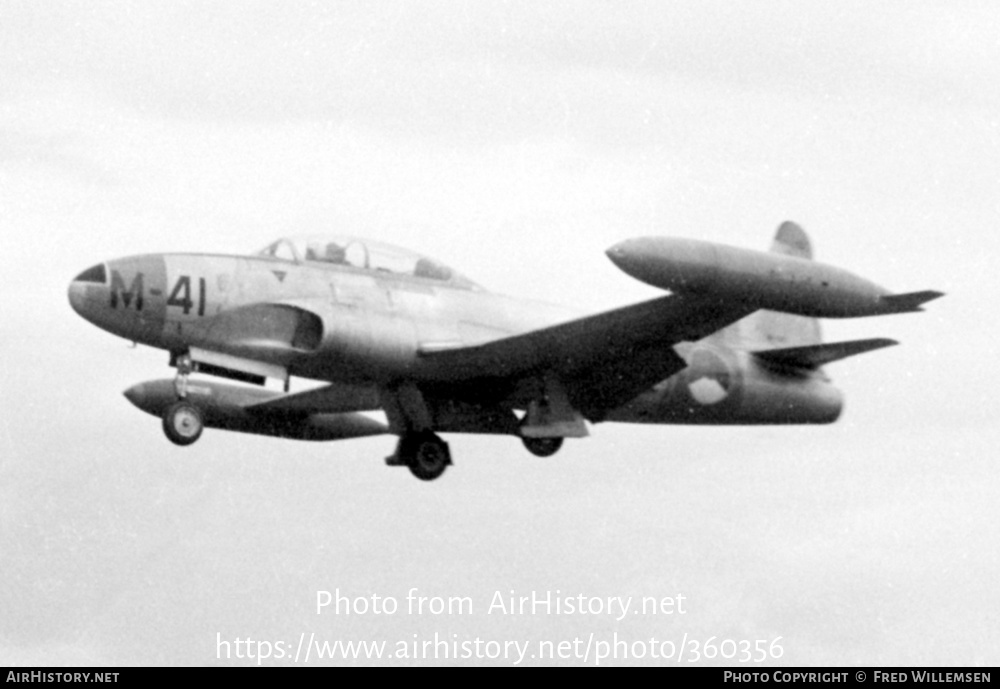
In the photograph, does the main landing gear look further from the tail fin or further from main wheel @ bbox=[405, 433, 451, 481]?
the tail fin

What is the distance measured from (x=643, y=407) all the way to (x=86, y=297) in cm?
723

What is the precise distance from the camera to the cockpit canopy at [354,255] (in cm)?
2600

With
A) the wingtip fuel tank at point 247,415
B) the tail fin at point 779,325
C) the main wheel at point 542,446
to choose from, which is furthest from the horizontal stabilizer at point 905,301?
the wingtip fuel tank at point 247,415

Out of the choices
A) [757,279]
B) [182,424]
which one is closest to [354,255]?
[182,424]

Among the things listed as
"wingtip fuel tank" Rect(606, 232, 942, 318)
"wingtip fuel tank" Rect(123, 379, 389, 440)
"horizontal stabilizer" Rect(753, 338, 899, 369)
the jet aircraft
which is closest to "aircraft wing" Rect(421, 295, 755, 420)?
the jet aircraft

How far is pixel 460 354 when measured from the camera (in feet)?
85.0

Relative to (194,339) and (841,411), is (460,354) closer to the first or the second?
(194,339)

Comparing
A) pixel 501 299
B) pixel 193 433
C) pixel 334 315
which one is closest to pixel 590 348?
pixel 501 299

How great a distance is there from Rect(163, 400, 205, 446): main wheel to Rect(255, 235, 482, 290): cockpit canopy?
2.12 metres

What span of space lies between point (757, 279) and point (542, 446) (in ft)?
17.4

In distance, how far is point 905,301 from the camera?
24000 millimetres

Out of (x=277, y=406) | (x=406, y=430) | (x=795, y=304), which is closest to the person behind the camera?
(x=795, y=304)

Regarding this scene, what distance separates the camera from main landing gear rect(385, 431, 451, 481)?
89.2ft

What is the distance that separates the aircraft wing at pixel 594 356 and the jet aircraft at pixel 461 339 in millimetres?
24
